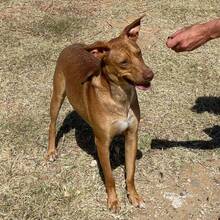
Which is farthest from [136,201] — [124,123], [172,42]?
[172,42]

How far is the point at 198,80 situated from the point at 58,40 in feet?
9.38

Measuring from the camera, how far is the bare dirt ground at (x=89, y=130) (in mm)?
6086

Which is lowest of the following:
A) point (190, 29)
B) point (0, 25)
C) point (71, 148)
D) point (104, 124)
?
point (0, 25)

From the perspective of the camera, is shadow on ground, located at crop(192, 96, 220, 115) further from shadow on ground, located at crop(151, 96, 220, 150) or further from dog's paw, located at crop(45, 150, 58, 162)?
dog's paw, located at crop(45, 150, 58, 162)

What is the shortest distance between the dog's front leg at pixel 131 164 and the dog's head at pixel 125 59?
76 centimetres

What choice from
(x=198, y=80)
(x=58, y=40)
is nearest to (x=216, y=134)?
(x=198, y=80)

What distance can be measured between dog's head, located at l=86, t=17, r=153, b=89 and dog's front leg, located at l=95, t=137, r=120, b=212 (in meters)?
0.78

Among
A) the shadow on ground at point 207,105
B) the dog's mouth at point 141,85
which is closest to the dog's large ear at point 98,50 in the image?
the dog's mouth at point 141,85

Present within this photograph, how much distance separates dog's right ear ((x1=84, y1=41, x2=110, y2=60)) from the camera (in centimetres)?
503

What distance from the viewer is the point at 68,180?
6398 millimetres

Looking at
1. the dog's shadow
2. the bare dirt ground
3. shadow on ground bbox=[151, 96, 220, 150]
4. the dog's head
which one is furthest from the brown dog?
shadow on ground bbox=[151, 96, 220, 150]

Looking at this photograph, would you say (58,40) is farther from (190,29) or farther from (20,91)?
(190,29)

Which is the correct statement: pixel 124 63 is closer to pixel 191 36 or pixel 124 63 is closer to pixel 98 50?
pixel 98 50

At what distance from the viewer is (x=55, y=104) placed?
6496mm
